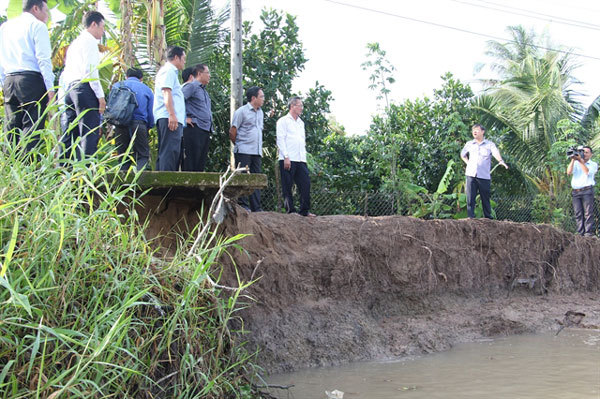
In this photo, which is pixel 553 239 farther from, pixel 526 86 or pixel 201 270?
pixel 526 86

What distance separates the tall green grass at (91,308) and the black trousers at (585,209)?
8870 millimetres

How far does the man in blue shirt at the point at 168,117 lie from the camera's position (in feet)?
18.8

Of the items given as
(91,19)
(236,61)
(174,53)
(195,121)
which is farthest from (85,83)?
(236,61)

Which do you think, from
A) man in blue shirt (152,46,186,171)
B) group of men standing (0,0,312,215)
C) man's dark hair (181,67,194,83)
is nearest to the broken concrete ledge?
group of men standing (0,0,312,215)

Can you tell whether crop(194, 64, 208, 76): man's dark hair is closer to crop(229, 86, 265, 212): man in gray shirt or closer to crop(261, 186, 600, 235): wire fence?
crop(229, 86, 265, 212): man in gray shirt

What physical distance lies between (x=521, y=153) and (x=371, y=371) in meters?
12.4

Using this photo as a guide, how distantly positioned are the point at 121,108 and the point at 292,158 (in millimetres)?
2499

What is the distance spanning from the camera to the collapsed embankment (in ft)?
19.5

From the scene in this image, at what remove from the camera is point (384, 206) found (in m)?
10.2

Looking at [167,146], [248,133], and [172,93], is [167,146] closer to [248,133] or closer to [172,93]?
[172,93]

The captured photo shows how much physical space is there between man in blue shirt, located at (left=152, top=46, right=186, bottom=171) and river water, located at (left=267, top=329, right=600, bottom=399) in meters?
2.39

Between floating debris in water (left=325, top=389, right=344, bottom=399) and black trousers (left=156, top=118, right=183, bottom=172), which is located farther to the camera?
black trousers (left=156, top=118, right=183, bottom=172)

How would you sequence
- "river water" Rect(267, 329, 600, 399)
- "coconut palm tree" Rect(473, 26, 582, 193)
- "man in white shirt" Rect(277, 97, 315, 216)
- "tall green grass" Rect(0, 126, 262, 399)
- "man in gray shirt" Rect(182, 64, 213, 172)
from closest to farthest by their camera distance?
"tall green grass" Rect(0, 126, 262, 399) < "river water" Rect(267, 329, 600, 399) < "man in gray shirt" Rect(182, 64, 213, 172) < "man in white shirt" Rect(277, 97, 315, 216) < "coconut palm tree" Rect(473, 26, 582, 193)

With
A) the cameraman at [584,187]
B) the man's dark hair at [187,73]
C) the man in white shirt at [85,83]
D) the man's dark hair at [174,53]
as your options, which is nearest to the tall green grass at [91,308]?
the man in white shirt at [85,83]
